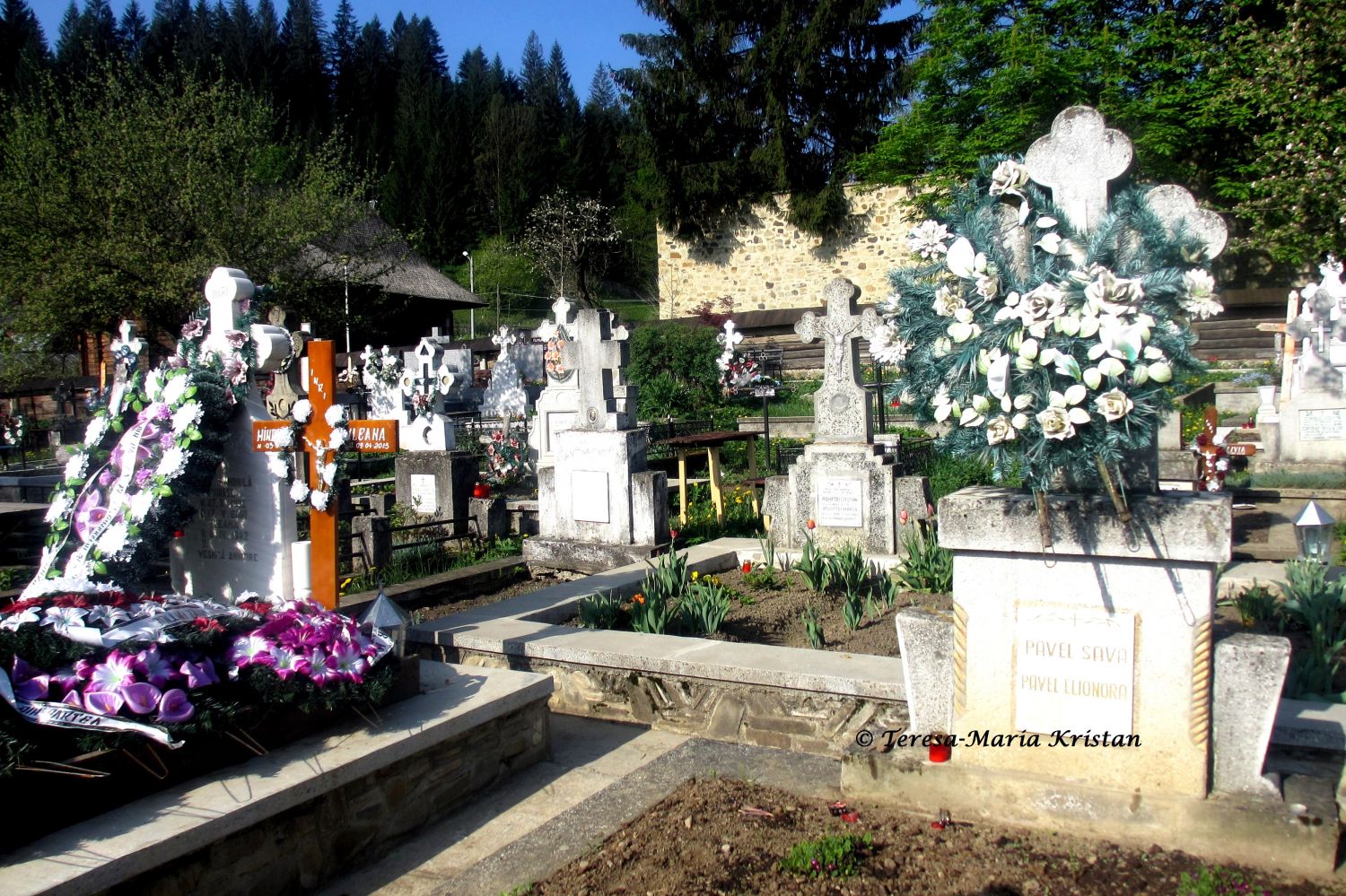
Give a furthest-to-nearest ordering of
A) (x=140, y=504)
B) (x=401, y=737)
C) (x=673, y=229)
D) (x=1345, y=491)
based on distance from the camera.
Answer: (x=673, y=229), (x=1345, y=491), (x=140, y=504), (x=401, y=737)

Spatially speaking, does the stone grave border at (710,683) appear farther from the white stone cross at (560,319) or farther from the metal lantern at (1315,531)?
the white stone cross at (560,319)

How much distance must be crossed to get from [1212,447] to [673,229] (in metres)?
23.5

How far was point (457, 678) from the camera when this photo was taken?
15.4ft

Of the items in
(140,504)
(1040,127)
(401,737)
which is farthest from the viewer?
(1040,127)

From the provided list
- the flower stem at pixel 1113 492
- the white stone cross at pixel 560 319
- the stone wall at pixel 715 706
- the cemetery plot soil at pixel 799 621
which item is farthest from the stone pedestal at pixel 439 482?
the flower stem at pixel 1113 492

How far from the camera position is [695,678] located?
500 centimetres

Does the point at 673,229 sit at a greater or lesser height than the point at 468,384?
greater

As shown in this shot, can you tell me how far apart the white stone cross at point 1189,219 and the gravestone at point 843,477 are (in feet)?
14.0

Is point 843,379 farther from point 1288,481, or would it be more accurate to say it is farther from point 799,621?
point 1288,481

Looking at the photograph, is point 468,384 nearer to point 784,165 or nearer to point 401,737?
point 784,165

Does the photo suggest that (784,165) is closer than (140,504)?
No

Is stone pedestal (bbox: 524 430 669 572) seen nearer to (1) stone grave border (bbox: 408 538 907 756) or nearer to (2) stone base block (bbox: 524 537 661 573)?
(2) stone base block (bbox: 524 537 661 573)

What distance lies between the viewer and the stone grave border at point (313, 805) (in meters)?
3.01

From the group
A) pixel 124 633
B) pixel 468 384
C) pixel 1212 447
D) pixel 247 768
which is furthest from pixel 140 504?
pixel 468 384
